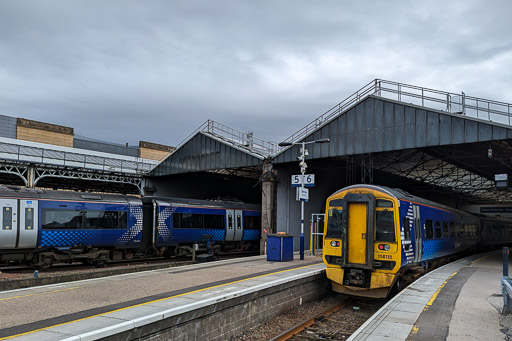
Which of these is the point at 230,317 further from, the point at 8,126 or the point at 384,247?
the point at 8,126

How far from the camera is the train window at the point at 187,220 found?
21750 mm

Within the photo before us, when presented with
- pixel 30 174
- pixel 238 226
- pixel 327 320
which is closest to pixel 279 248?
pixel 327 320

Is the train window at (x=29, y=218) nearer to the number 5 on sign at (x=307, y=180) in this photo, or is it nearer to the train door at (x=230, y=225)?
the number 5 on sign at (x=307, y=180)

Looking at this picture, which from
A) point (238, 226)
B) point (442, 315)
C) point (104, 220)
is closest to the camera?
point (442, 315)

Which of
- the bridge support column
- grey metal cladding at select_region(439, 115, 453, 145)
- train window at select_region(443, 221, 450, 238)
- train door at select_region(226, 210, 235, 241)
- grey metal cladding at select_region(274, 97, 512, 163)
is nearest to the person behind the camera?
train window at select_region(443, 221, 450, 238)

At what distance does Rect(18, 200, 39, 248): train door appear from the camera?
15.4m

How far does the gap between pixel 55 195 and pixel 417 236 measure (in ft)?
44.8

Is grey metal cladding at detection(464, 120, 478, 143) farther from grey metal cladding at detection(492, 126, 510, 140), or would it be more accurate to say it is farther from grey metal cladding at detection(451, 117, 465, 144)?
grey metal cladding at detection(492, 126, 510, 140)

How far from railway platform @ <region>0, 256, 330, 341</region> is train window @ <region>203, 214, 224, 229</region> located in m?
9.60

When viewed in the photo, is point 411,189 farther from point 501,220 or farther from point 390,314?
point 390,314

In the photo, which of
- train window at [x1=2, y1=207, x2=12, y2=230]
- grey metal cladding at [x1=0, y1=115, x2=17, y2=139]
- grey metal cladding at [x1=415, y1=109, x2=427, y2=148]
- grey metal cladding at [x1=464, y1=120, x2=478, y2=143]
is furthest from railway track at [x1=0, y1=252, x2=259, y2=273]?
grey metal cladding at [x1=0, y1=115, x2=17, y2=139]

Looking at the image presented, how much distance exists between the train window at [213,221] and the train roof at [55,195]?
15.7 ft

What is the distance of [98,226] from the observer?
706 inches

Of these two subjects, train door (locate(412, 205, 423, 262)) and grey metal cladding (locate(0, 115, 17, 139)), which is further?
grey metal cladding (locate(0, 115, 17, 139))
